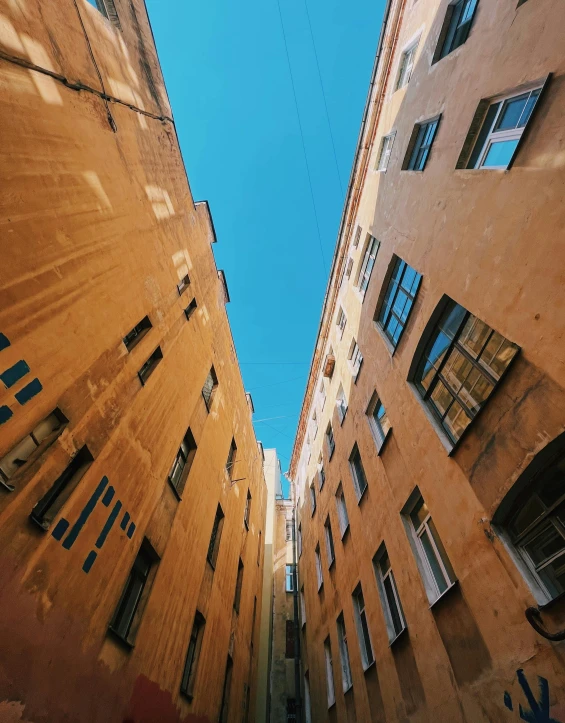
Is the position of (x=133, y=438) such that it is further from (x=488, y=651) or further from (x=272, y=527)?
(x=272, y=527)

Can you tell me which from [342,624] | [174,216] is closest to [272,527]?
[342,624]

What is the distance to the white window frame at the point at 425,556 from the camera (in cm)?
600

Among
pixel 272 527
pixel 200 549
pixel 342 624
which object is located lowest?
pixel 342 624

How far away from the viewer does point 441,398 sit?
686 centimetres

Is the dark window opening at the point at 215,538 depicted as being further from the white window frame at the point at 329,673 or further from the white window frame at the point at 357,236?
the white window frame at the point at 357,236

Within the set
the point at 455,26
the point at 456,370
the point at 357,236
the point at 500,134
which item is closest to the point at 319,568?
the point at 456,370

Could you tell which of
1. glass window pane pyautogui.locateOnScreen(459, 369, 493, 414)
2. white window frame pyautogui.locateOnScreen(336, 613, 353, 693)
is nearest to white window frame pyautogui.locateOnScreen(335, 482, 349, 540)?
white window frame pyautogui.locateOnScreen(336, 613, 353, 693)

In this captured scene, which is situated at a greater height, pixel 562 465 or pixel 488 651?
pixel 562 465

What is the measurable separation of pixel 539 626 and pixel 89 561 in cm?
602

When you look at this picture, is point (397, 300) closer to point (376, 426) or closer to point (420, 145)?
point (376, 426)

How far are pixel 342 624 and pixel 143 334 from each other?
1077cm

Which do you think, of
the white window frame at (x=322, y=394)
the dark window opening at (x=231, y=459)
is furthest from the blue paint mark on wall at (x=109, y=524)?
the white window frame at (x=322, y=394)

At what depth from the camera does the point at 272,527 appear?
26.5m

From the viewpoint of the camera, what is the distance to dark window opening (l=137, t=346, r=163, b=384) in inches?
311
